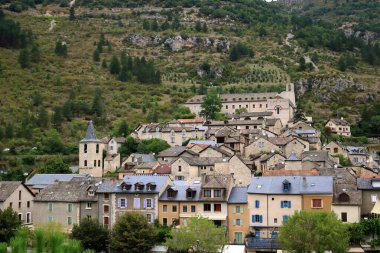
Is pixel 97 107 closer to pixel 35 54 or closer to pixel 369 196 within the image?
pixel 35 54

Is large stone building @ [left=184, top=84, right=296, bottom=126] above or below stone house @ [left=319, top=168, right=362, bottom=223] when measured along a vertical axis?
above

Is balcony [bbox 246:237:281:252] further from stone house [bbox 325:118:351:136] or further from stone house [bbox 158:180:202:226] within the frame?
stone house [bbox 325:118:351:136]

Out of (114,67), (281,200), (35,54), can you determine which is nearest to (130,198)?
(281,200)

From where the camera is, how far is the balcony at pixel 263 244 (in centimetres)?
6388

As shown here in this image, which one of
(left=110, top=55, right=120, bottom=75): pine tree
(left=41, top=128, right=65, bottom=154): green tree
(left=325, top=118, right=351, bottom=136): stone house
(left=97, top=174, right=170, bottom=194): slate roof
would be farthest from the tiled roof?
(left=110, top=55, right=120, bottom=75): pine tree

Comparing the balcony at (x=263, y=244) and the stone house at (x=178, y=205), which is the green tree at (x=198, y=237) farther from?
the stone house at (x=178, y=205)

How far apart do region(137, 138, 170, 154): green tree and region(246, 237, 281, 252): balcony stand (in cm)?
4459

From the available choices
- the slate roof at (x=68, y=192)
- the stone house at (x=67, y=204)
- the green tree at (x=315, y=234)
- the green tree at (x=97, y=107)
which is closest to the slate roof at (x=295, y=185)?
the green tree at (x=315, y=234)

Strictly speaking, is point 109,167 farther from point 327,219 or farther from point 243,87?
point 243,87

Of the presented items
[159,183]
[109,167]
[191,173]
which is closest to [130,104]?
[109,167]

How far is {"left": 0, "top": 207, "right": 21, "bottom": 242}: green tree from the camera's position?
6588 centimetres

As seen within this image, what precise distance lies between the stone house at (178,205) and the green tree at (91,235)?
6.89 metres

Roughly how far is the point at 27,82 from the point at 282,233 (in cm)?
12686

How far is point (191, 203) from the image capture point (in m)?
69.8
